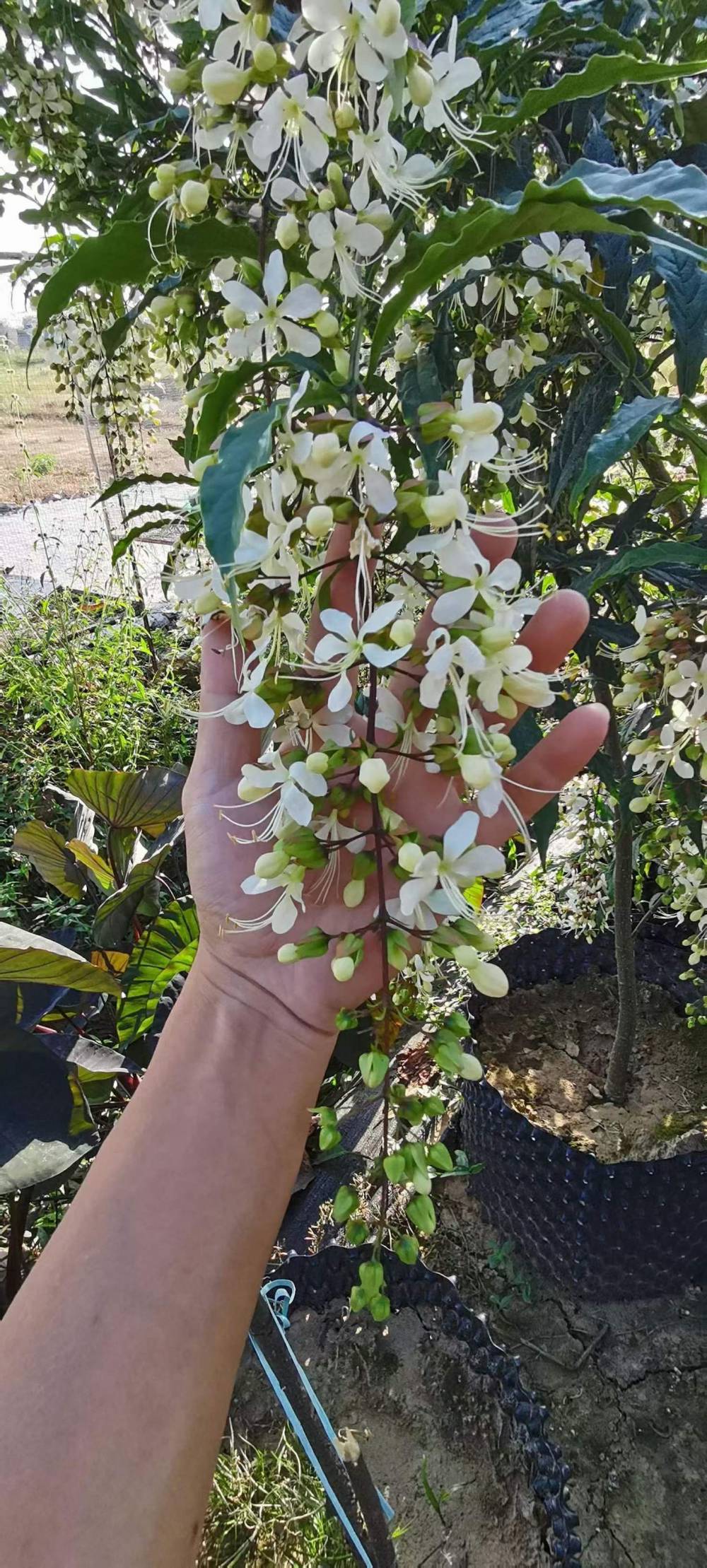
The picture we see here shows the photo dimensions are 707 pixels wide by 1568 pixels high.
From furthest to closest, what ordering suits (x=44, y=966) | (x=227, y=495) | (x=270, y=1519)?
(x=44, y=966)
(x=270, y=1519)
(x=227, y=495)

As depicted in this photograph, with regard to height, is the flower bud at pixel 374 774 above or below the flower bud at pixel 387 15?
below

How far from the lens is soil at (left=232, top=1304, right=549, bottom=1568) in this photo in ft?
3.63

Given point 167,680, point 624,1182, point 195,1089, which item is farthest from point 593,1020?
point 167,680

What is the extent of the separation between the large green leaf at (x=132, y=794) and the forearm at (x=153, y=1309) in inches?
33.7

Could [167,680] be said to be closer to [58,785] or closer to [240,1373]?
[58,785]

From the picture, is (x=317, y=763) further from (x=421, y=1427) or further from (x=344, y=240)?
(x=421, y=1427)

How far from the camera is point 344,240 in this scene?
1.49 ft

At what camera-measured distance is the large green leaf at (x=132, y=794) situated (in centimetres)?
157

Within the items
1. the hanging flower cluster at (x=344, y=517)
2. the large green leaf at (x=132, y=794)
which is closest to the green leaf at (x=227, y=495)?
the hanging flower cluster at (x=344, y=517)

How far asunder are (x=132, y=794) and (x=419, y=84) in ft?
4.21

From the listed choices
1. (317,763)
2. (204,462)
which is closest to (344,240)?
(204,462)

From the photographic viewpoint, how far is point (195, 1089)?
29.2 inches

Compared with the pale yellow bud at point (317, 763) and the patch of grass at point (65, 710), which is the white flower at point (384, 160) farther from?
the patch of grass at point (65, 710)

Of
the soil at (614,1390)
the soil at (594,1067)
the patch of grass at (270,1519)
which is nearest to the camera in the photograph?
the patch of grass at (270,1519)
